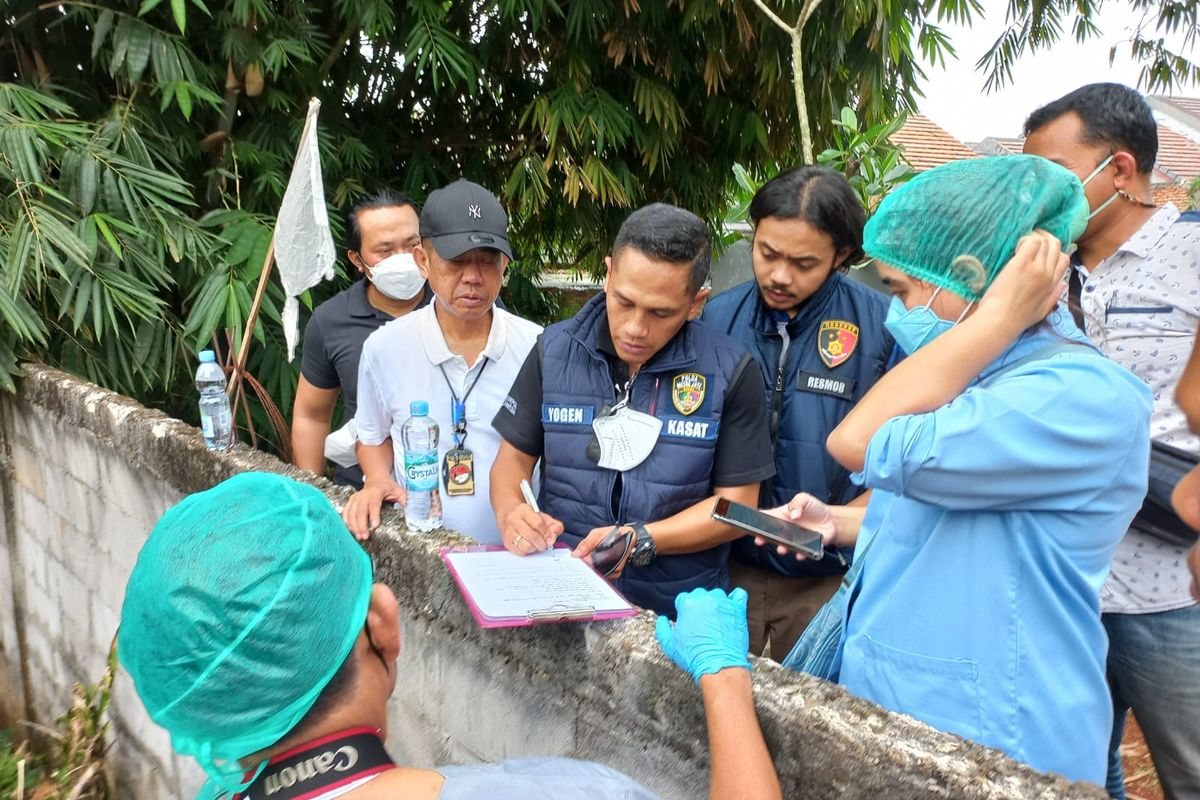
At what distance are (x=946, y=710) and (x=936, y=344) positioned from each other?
1.91ft

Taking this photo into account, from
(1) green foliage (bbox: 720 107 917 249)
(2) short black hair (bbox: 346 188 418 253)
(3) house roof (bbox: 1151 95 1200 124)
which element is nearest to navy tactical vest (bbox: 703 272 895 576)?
(1) green foliage (bbox: 720 107 917 249)

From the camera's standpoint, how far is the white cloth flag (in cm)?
338

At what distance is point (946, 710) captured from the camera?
1327mm

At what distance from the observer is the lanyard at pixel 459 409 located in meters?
2.54

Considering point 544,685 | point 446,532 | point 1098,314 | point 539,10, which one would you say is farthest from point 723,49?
point 544,685

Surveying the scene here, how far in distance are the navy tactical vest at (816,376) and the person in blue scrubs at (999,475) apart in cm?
86

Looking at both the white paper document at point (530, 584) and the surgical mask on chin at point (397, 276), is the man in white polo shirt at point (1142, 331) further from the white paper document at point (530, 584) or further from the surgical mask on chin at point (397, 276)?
the surgical mask on chin at point (397, 276)

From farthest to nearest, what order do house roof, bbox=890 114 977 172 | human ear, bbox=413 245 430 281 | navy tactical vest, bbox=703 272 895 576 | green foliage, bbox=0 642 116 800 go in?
house roof, bbox=890 114 977 172, green foliage, bbox=0 642 116 800, human ear, bbox=413 245 430 281, navy tactical vest, bbox=703 272 895 576

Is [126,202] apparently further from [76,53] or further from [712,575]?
[712,575]

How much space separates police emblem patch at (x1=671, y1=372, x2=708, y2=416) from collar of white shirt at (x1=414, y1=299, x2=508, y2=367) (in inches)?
→ 29.2

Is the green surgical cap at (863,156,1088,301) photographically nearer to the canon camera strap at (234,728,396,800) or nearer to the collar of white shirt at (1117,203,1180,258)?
the collar of white shirt at (1117,203,1180,258)

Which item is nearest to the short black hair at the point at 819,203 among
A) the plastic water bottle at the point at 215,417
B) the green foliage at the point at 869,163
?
the green foliage at the point at 869,163

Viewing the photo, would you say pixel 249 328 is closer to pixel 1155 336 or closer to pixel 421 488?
pixel 421 488

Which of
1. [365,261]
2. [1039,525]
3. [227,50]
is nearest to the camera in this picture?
[1039,525]
